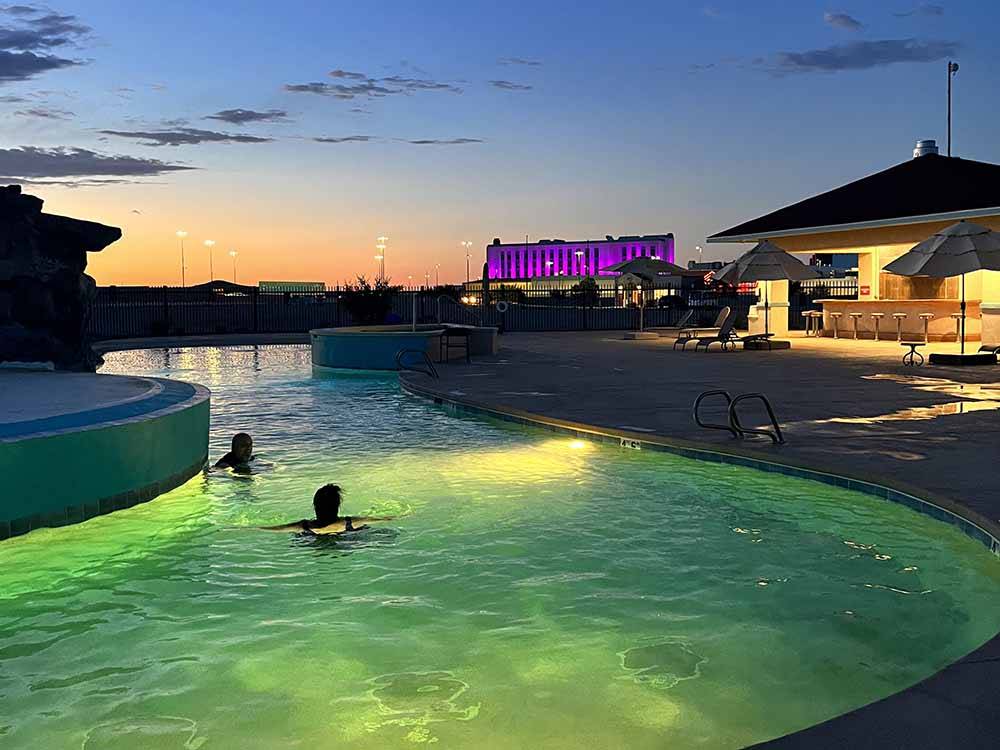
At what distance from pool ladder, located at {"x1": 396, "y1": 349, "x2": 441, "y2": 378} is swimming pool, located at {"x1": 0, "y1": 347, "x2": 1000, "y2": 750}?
760 cm

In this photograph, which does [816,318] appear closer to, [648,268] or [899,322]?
[899,322]

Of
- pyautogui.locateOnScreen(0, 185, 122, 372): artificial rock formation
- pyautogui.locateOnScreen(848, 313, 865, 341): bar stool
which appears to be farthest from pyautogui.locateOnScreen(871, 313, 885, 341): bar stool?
pyautogui.locateOnScreen(0, 185, 122, 372): artificial rock formation

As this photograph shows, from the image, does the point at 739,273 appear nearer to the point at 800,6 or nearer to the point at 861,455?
the point at 800,6

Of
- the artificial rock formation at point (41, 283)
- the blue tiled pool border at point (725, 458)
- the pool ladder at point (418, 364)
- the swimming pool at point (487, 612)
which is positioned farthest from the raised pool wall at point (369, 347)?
the swimming pool at point (487, 612)

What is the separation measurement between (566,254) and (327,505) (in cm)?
14556

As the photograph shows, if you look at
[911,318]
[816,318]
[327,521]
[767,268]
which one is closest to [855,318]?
[911,318]

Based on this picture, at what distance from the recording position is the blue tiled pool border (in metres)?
6.38

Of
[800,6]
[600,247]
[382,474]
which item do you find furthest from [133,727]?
[600,247]

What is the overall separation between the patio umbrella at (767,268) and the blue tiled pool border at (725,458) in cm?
1174

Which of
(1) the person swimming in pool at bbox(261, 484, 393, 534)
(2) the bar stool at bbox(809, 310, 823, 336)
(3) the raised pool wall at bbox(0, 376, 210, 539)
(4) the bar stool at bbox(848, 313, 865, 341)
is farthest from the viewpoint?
(2) the bar stool at bbox(809, 310, 823, 336)

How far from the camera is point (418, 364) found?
1914 centimetres

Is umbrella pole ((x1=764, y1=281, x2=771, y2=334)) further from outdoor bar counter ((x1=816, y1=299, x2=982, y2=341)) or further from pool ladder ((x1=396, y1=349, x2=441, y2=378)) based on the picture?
pool ladder ((x1=396, y1=349, x2=441, y2=378))

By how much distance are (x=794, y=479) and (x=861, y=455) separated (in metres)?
0.77

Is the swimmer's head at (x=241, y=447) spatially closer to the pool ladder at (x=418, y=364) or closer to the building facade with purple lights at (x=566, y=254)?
the pool ladder at (x=418, y=364)
